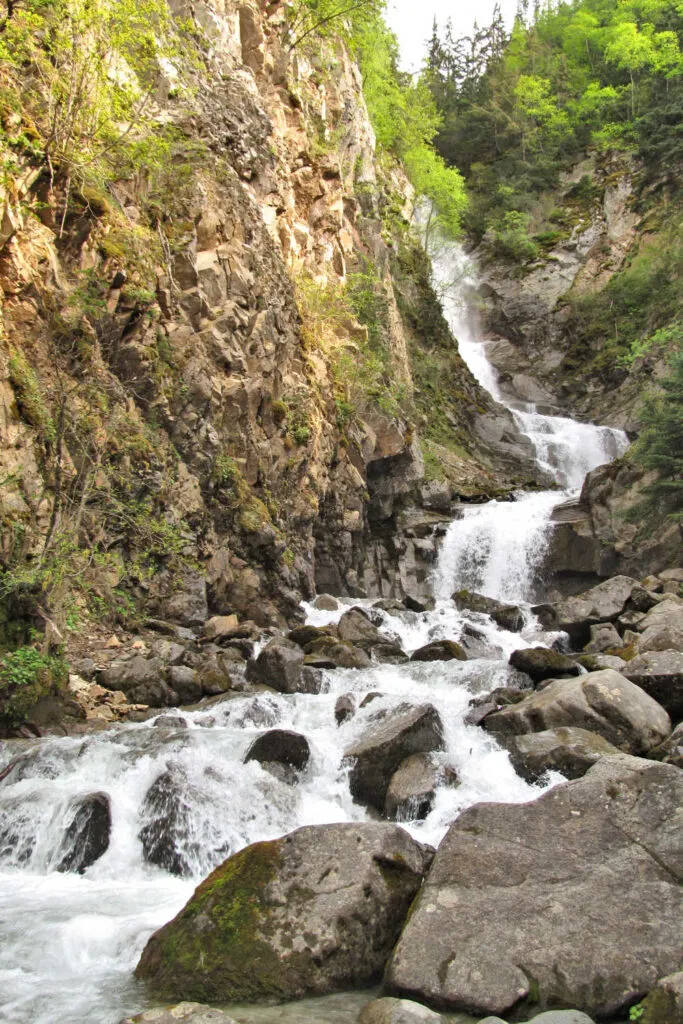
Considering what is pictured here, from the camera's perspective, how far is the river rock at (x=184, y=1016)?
3.75 meters

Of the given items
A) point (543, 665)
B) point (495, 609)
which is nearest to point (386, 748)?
point (543, 665)

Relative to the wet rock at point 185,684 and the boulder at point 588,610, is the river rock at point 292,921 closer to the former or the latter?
the wet rock at point 185,684

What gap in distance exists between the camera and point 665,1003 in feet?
12.5

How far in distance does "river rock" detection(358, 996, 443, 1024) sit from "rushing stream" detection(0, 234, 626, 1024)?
0.17 meters

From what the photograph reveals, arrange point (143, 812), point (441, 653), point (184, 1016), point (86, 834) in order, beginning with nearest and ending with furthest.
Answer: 1. point (184, 1016)
2. point (86, 834)
3. point (143, 812)
4. point (441, 653)

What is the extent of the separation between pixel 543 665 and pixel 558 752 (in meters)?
4.23

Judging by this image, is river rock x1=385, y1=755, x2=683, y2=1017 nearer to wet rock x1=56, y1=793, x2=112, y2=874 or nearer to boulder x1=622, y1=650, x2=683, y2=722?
wet rock x1=56, y1=793, x2=112, y2=874

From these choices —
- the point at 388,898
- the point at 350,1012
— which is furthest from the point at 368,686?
the point at 350,1012

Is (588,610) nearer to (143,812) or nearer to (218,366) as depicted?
(218,366)

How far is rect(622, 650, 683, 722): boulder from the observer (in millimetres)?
9688

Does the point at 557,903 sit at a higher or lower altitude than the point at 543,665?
higher

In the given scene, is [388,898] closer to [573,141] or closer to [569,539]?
[569,539]

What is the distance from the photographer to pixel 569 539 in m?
23.0

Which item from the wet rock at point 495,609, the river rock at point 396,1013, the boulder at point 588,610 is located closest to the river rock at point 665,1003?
the river rock at point 396,1013
